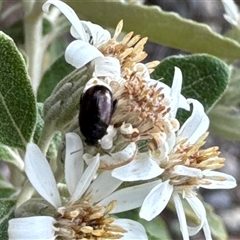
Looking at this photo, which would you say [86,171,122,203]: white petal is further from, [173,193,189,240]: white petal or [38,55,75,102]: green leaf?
[38,55,75,102]: green leaf

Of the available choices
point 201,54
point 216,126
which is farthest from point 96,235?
point 216,126

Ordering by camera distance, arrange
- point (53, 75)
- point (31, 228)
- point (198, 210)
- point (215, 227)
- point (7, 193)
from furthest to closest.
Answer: point (215, 227)
point (53, 75)
point (7, 193)
point (198, 210)
point (31, 228)

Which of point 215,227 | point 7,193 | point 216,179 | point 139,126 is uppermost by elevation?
point 139,126

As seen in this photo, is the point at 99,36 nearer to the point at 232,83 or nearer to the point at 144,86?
the point at 144,86

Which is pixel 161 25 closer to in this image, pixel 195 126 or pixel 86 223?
pixel 195 126

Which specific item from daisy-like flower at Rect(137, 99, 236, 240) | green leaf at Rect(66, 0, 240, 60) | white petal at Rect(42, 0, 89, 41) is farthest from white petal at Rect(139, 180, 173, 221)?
green leaf at Rect(66, 0, 240, 60)

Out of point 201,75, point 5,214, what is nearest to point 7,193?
point 5,214

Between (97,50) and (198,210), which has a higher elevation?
(97,50)
